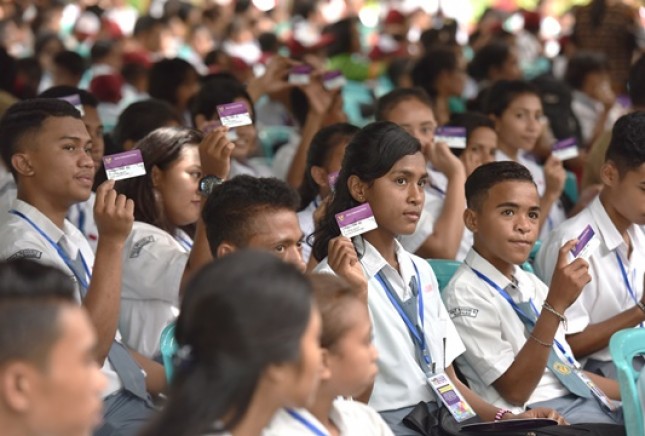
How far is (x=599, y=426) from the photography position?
3277 mm

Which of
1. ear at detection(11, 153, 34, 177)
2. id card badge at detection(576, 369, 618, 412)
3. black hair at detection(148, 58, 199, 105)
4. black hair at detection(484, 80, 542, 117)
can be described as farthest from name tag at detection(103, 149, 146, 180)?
black hair at detection(148, 58, 199, 105)

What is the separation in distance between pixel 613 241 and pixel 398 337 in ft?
3.88

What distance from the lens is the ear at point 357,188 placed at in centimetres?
359

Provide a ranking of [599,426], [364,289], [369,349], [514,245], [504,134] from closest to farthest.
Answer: [369,349] → [364,289] → [599,426] → [514,245] → [504,134]

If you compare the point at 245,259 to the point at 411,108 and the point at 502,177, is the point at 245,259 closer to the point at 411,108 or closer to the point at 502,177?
the point at 502,177

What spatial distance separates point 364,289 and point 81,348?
1.29 m

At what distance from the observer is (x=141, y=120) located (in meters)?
4.82

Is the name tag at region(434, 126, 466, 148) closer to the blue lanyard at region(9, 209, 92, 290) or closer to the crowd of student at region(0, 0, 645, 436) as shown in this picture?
the crowd of student at region(0, 0, 645, 436)

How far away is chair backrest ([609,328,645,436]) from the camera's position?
10.3 feet

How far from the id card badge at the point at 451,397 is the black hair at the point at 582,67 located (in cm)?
514

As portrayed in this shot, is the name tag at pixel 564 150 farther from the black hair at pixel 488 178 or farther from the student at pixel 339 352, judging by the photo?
the student at pixel 339 352

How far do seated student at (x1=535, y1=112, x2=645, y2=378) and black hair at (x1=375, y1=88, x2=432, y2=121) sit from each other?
3.71 ft

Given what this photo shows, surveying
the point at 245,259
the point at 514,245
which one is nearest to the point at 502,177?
the point at 514,245

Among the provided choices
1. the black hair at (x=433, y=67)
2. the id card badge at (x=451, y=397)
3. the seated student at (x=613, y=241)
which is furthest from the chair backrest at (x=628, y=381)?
the black hair at (x=433, y=67)
